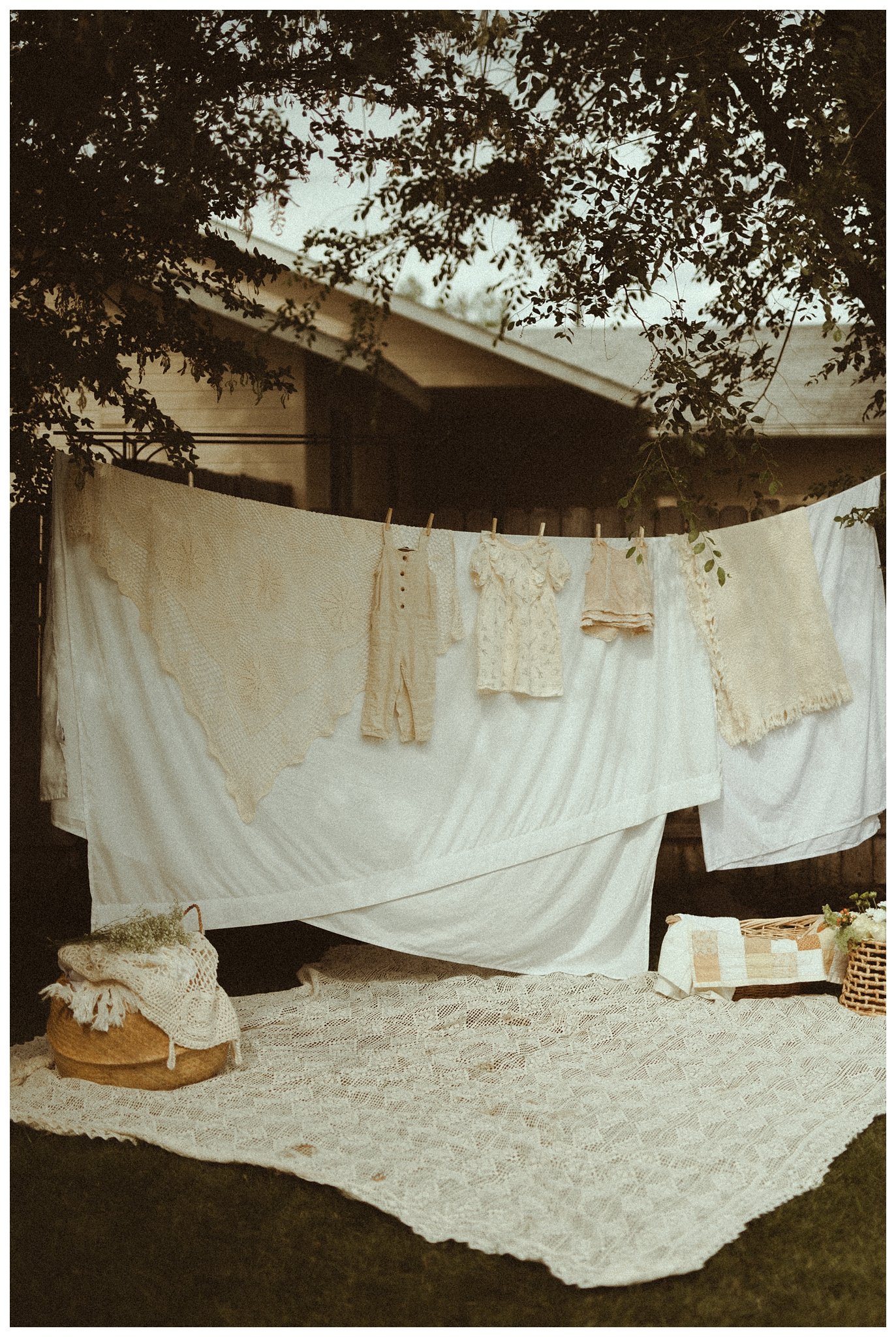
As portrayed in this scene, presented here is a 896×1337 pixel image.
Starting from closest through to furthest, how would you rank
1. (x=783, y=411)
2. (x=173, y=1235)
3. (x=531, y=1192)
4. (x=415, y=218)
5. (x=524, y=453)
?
1. (x=173, y=1235)
2. (x=531, y=1192)
3. (x=415, y=218)
4. (x=783, y=411)
5. (x=524, y=453)

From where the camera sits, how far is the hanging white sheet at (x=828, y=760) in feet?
13.8

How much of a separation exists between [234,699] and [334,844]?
613 mm

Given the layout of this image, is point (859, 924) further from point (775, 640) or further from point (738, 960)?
point (775, 640)

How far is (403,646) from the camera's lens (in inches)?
157

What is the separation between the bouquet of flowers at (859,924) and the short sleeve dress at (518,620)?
1234 millimetres

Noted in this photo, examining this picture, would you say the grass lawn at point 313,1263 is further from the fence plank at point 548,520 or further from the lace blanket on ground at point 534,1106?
the fence plank at point 548,520

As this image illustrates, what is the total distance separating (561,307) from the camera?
4480mm

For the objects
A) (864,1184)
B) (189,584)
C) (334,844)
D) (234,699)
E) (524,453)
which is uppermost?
(524,453)

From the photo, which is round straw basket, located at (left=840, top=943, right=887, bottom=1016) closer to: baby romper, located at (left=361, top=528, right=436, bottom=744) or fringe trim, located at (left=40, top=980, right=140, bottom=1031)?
baby romper, located at (left=361, top=528, right=436, bottom=744)

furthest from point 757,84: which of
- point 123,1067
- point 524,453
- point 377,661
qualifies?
point 123,1067

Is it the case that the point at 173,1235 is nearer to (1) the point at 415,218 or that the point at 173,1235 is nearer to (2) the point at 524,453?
(1) the point at 415,218

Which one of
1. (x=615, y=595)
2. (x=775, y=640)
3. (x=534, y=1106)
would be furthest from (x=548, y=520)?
(x=534, y=1106)

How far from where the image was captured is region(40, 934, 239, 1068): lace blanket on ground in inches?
122

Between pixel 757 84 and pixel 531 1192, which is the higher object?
pixel 757 84
